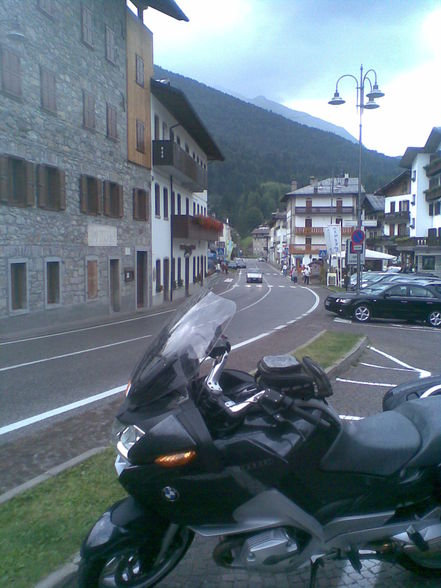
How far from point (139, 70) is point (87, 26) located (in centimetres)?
596

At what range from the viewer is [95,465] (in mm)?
5117

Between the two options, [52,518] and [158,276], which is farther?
[158,276]

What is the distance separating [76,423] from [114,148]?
70.7 ft

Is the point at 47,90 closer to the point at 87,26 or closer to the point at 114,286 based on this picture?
the point at 87,26

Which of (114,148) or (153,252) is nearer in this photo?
(114,148)

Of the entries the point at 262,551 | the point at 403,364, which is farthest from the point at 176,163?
the point at 262,551

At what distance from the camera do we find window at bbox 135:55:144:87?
1145 inches

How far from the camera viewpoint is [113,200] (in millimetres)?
26688

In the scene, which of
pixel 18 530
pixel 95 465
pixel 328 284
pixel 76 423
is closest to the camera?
pixel 18 530

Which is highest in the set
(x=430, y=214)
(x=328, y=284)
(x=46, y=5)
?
(x=46, y=5)

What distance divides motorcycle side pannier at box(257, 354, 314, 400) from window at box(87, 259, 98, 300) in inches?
852

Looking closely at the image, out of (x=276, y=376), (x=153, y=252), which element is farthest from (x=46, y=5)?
(x=276, y=376)

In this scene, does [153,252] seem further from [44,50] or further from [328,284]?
[328,284]

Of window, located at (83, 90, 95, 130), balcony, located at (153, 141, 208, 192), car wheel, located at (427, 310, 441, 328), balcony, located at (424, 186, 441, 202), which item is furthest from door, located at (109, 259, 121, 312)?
balcony, located at (424, 186, 441, 202)
